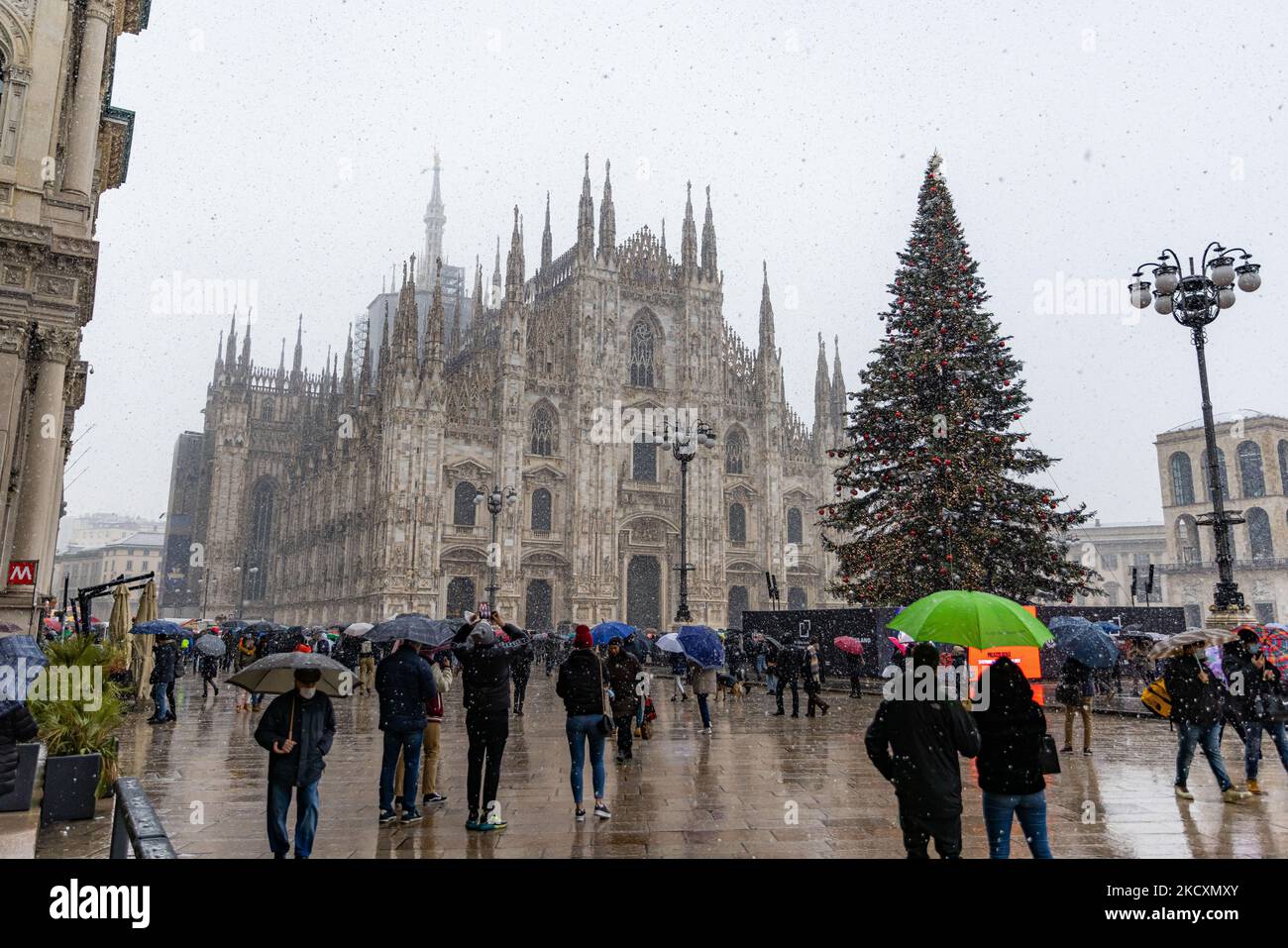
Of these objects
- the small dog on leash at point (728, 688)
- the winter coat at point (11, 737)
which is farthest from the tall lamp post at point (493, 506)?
the winter coat at point (11, 737)

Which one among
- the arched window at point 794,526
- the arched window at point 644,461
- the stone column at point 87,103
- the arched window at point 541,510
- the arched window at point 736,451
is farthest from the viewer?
the arched window at point 794,526

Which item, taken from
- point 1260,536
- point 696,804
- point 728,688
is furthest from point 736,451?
point 696,804

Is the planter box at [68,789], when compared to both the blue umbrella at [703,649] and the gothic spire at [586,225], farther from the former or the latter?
the gothic spire at [586,225]

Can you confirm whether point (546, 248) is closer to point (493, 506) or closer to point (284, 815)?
point (493, 506)

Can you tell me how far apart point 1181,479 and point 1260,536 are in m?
5.77

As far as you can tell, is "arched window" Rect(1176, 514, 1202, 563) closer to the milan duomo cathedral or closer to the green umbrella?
the milan duomo cathedral

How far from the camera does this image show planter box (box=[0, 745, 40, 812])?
307 inches

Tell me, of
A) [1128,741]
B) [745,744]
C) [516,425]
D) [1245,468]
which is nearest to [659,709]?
[745,744]

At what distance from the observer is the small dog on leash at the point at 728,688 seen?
67.5 feet

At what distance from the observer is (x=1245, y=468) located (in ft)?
193

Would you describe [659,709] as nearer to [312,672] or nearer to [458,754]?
[458,754]

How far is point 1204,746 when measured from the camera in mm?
8453

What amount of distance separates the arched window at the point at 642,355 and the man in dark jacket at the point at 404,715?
4184cm
